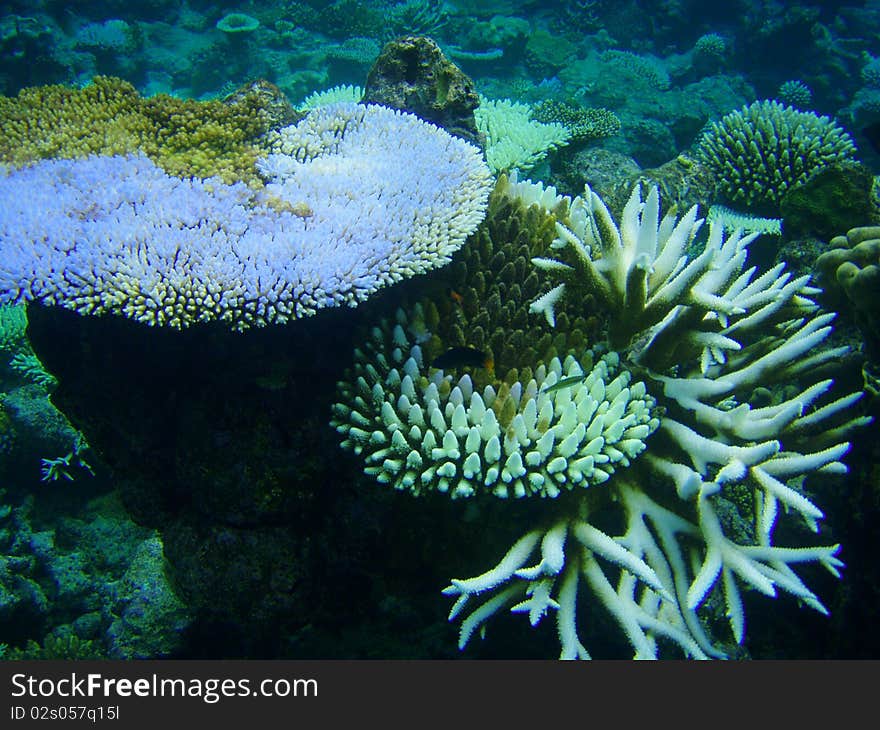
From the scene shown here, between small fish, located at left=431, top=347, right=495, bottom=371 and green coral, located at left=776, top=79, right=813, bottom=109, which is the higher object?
green coral, located at left=776, top=79, right=813, bottom=109

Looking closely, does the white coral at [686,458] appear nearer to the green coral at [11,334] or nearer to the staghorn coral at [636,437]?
the staghorn coral at [636,437]

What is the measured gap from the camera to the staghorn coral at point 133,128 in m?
2.99

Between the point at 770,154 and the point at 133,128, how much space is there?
6.16 metres

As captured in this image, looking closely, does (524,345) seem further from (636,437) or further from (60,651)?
(60,651)

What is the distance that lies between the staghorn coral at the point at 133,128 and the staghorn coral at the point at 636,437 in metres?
1.52

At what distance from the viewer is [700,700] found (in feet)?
7.79

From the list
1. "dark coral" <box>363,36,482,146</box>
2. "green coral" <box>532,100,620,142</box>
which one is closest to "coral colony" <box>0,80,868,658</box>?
"dark coral" <box>363,36,482,146</box>

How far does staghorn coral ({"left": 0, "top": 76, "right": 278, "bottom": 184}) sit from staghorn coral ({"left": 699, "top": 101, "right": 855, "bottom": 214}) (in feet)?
16.6

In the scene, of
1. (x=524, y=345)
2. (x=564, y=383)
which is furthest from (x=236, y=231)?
(x=564, y=383)

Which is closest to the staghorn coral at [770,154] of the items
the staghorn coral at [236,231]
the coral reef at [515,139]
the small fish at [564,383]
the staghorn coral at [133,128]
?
the coral reef at [515,139]

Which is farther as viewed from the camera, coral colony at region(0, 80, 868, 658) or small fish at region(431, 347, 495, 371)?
small fish at region(431, 347, 495, 371)

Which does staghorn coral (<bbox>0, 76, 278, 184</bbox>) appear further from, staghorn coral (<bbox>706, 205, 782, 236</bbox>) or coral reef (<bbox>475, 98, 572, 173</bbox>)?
staghorn coral (<bbox>706, 205, 782, 236</bbox>)

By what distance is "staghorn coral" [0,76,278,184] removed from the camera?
2.99 metres

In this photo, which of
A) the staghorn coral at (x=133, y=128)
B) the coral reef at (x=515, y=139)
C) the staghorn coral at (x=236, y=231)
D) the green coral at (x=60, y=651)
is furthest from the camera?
the coral reef at (x=515, y=139)
